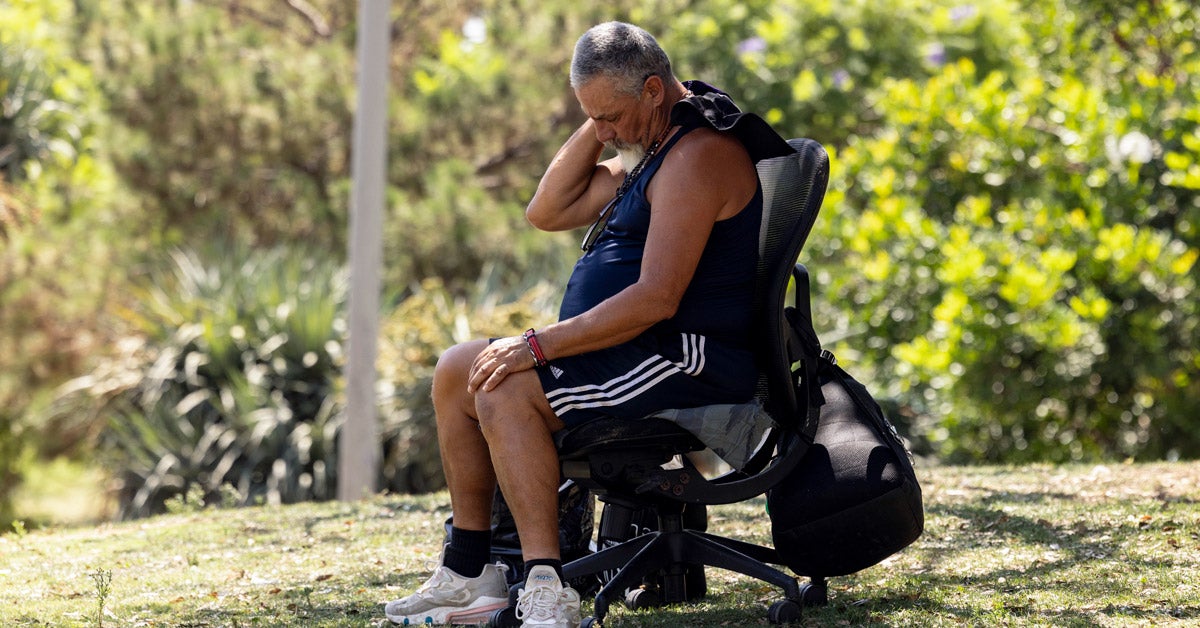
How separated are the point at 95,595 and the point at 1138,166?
19.0 feet

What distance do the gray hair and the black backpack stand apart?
2.50 ft

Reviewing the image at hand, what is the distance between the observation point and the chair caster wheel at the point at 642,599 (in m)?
3.51

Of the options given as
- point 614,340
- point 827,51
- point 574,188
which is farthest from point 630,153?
point 827,51

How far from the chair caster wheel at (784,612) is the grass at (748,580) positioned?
6 cm

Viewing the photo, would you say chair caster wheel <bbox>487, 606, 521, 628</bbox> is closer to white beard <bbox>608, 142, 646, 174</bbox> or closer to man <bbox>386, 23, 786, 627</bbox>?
man <bbox>386, 23, 786, 627</bbox>

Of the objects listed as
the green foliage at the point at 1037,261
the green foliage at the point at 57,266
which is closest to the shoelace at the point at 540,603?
the green foliage at the point at 1037,261

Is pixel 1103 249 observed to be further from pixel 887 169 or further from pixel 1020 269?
pixel 887 169

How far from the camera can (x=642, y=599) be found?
3.51 m

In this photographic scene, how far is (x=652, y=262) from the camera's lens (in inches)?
122

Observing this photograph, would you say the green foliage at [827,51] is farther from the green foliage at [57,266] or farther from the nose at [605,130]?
the nose at [605,130]

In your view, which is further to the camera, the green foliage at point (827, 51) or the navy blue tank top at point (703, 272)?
the green foliage at point (827, 51)

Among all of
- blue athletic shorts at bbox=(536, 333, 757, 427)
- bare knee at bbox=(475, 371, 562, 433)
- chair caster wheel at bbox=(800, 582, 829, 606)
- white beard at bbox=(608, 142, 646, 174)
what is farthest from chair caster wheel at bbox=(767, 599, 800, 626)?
white beard at bbox=(608, 142, 646, 174)

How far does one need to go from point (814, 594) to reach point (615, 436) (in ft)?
2.34

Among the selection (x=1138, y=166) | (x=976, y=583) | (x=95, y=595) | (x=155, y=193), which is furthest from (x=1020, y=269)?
(x=155, y=193)
